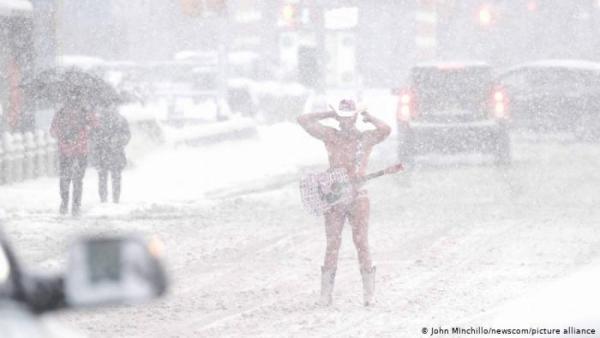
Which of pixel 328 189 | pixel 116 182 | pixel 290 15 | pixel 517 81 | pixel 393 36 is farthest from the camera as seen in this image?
pixel 393 36

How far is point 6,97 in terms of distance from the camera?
22875 mm

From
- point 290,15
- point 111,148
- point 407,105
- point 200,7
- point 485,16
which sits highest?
point 200,7

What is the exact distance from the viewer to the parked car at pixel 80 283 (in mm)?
2389

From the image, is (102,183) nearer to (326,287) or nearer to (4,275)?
(326,287)

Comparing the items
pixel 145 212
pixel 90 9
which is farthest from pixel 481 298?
pixel 90 9

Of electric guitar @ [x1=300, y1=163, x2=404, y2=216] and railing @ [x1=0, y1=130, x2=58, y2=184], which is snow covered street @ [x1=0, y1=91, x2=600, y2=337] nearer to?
railing @ [x1=0, y1=130, x2=58, y2=184]

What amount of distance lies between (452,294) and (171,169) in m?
13.2

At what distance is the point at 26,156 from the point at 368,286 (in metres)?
12.0

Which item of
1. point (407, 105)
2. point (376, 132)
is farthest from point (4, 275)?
point (407, 105)

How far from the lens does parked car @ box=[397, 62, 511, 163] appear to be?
20047mm

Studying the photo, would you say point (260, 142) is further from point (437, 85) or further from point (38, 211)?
point (38, 211)

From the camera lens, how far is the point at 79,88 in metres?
16.9

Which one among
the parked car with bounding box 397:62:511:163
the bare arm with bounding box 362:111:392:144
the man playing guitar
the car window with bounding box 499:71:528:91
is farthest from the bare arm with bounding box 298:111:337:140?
the car window with bounding box 499:71:528:91

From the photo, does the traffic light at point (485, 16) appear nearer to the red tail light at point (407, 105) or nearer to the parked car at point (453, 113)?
the parked car at point (453, 113)
